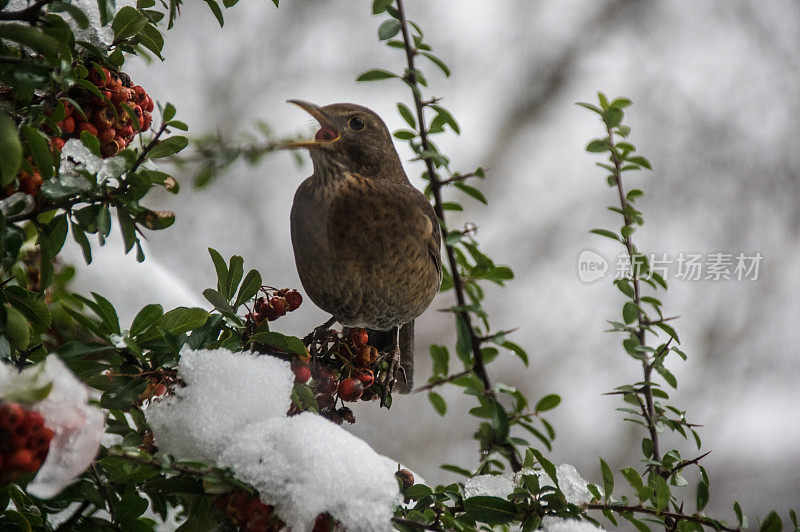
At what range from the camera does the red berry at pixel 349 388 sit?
0.52m

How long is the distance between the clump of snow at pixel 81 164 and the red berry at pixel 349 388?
248mm

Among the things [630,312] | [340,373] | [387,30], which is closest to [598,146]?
[630,312]

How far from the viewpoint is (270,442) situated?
44 centimetres

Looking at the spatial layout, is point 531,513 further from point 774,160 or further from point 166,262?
point 774,160

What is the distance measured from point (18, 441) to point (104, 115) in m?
0.26

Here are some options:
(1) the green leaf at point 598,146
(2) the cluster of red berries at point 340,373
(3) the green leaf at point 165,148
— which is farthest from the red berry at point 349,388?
(1) the green leaf at point 598,146

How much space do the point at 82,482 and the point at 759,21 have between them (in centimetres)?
140

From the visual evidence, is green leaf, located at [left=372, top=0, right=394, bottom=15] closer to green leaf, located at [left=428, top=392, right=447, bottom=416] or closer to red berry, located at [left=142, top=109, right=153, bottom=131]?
red berry, located at [left=142, top=109, right=153, bottom=131]

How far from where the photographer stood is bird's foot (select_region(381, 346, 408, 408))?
1.99 ft

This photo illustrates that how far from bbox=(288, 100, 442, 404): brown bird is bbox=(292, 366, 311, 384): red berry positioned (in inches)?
2.9

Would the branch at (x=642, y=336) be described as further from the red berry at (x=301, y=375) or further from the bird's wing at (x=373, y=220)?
the red berry at (x=301, y=375)

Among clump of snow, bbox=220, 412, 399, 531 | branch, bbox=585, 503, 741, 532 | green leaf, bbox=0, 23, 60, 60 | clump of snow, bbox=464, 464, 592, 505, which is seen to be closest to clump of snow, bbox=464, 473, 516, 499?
clump of snow, bbox=464, 464, 592, 505

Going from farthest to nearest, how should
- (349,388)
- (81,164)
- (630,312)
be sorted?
(630,312), (349,388), (81,164)

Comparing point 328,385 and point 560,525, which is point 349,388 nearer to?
point 328,385
